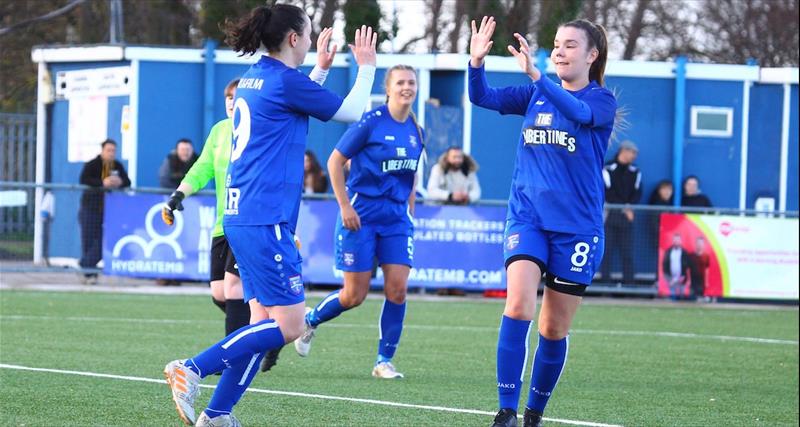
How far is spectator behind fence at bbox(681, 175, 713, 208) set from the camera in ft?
63.5

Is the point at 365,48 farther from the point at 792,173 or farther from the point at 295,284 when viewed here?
the point at 792,173

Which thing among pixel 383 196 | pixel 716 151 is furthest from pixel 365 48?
pixel 716 151

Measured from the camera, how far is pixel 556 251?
7094mm

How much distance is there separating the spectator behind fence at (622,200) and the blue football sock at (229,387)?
12.0 metres

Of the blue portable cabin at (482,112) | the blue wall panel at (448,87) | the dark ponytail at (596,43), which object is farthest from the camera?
the blue wall panel at (448,87)

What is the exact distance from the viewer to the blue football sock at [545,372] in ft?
23.6

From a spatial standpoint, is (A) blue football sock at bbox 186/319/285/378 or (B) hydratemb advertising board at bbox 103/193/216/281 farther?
(B) hydratemb advertising board at bbox 103/193/216/281

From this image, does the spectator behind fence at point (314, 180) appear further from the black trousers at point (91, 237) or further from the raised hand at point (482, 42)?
the raised hand at point (482, 42)

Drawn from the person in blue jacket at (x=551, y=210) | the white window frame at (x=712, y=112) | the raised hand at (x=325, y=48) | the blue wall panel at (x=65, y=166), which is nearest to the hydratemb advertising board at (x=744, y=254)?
the white window frame at (x=712, y=112)

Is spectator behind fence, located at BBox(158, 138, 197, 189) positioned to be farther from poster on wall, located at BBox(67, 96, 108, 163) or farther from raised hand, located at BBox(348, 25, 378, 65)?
raised hand, located at BBox(348, 25, 378, 65)

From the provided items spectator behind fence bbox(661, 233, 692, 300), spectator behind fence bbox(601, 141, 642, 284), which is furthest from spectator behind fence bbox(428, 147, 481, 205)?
spectator behind fence bbox(661, 233, 692, 300)

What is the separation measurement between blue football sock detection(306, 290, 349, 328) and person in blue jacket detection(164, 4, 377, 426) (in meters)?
3.52

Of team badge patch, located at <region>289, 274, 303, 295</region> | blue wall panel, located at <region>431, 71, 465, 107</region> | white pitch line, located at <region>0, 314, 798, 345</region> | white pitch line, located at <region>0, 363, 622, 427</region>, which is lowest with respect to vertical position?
white pitch line, located at <region>0, 314, 798, 345</region>

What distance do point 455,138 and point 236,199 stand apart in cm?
1413
